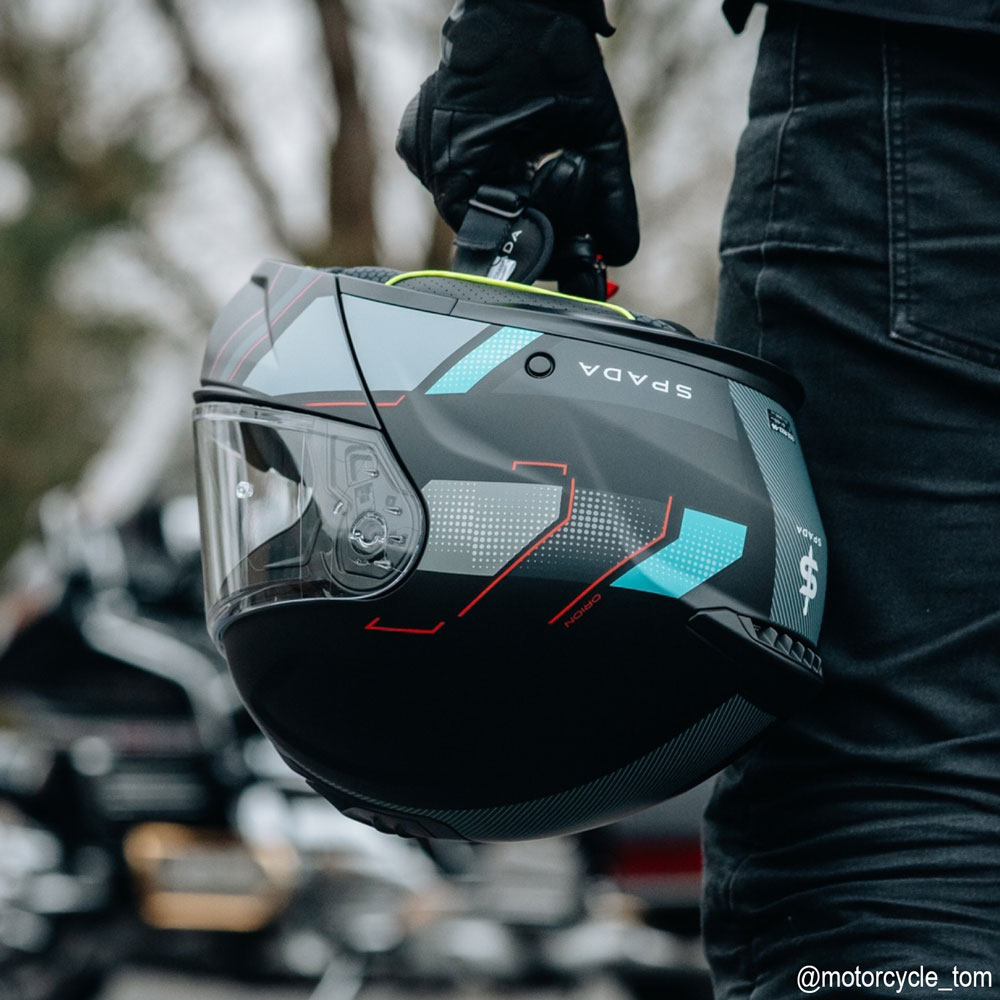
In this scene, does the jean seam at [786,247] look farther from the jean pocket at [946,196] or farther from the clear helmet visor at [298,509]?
the clear helmet visor at [298,509]

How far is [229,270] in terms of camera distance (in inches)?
317

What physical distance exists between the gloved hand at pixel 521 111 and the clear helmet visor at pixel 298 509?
0.86 ft

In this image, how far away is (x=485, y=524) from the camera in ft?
3.10

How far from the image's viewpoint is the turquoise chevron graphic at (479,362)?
968 mm

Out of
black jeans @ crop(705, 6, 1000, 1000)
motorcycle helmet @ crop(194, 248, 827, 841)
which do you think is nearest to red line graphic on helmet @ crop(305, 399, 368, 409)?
motorcycle helmet @ crop(194, 248, 827, 841)

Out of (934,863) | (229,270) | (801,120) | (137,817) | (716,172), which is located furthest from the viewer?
(229,270)

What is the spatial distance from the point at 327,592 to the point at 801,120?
0.50 metres

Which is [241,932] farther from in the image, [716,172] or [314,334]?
[716,172]

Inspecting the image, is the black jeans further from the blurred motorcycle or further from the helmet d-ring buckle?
the blurred motorcycle

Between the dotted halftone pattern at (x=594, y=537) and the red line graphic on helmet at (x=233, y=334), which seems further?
the red line graphic on helmet at (x=233, y=334)

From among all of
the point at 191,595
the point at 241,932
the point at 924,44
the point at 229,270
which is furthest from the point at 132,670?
the point at 229,270

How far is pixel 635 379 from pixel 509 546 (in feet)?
0.51

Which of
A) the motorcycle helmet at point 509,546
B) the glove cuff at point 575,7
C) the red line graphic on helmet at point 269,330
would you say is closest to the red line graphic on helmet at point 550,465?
the motorcycle helmet at point 509,546

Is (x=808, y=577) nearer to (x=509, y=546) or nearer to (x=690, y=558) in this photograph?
(x=690, y=558)
